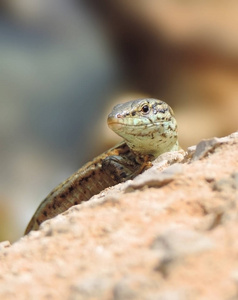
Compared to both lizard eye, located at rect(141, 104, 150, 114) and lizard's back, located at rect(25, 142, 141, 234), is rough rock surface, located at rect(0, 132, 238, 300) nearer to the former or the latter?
lizard eye, located at rect(141, 104, 150, 114)

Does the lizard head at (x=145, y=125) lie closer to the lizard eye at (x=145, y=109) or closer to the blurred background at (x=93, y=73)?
the lizard eye at (x=145, y=109)

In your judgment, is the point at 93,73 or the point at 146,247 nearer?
the point at 146,247

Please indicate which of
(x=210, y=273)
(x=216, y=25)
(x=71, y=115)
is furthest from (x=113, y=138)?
(x=210, y=273)

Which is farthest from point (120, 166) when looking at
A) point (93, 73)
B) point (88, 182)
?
point (93, 73)

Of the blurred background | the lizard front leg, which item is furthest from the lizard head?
the blurred background

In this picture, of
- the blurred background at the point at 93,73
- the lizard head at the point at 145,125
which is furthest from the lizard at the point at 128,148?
the blurred background at the point at 93,73

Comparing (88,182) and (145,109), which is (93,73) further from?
(145,109)
